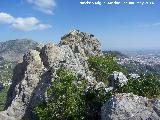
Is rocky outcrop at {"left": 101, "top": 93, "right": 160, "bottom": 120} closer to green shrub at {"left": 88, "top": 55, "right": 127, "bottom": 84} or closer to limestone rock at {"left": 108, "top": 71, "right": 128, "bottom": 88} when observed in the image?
limestone rock at {"left": 108, "top": 71, "right": 128, "bottom": 88}

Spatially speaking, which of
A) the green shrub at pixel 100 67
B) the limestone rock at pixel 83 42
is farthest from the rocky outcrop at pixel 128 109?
the limestone rock at pixel 83 42

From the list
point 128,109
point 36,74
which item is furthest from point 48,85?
point 128,109

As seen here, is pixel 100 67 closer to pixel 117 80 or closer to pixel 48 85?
pixel 48 85

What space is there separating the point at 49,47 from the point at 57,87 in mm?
32582

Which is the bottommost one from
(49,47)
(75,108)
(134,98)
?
(75,108)

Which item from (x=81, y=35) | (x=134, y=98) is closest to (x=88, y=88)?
(x=134, y=98)

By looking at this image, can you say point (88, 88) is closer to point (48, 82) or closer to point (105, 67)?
point (48, 82)

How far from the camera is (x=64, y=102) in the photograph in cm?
5488

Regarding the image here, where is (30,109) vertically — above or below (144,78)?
below

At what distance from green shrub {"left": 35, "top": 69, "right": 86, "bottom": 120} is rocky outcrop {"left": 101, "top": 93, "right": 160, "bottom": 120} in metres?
9.70

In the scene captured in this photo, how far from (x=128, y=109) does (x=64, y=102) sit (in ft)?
48.7

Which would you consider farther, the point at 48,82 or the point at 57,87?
the point at 48,82

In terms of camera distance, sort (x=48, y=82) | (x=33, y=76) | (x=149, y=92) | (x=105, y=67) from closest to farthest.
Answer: (x=149, y=92) < (x=48, y=82) < (x=33, y=76) < (x=105, y=67)

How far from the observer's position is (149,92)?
176 ft
